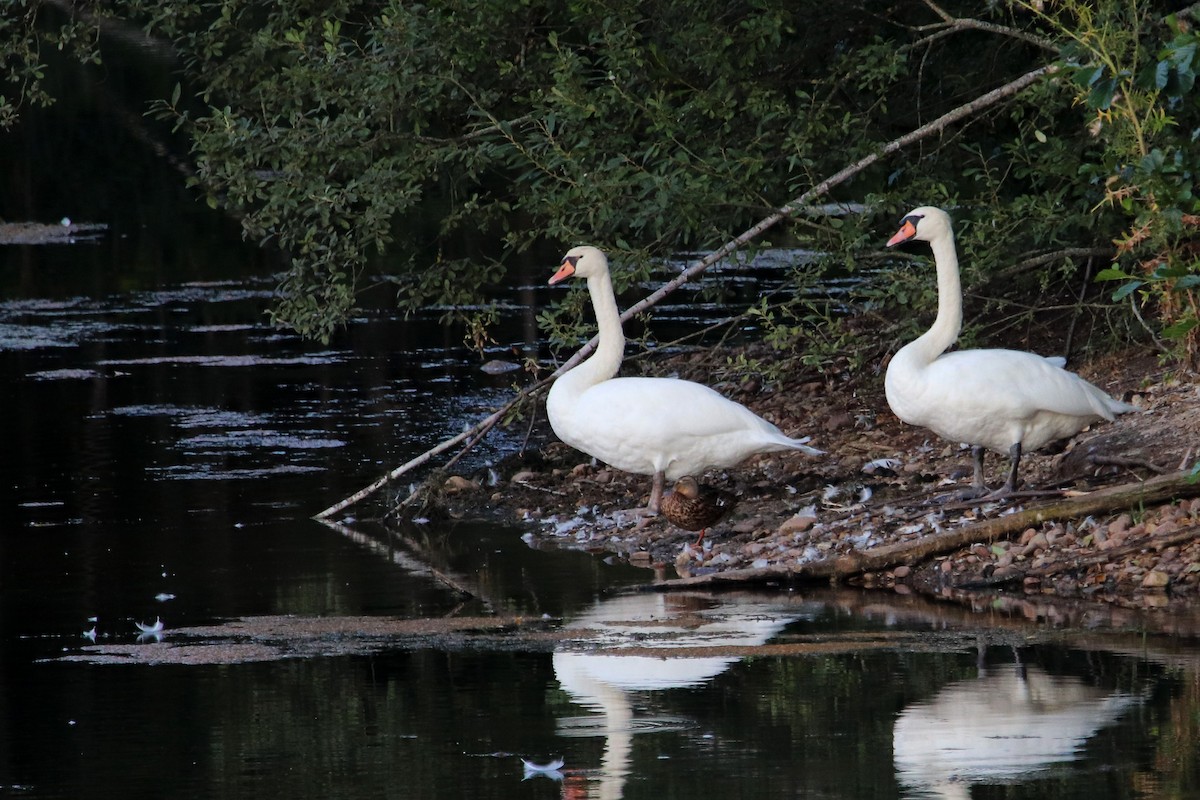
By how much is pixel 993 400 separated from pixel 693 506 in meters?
1.68

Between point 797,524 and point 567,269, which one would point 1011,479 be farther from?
point 567,269

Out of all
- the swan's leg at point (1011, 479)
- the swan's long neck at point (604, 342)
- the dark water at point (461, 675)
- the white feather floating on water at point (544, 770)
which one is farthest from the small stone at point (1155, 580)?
the swan's long neck at point (604, 342)

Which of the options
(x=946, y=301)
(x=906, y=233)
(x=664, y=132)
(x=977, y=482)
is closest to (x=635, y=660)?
(x=977, y=482)

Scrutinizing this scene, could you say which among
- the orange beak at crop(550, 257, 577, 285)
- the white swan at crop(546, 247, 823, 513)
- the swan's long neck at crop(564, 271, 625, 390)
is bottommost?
the white swan at crop(546, 247, 823, 513)

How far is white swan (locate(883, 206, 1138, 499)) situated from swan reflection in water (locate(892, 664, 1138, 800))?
2.92 m

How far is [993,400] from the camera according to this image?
10.2 m

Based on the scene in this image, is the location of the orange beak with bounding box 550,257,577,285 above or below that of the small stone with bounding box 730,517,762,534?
above

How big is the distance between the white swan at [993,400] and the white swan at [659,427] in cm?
90

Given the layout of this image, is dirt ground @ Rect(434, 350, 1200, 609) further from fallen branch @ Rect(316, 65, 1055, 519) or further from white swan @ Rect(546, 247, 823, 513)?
fallen branch @ Rect(316, 65, 1055, 519)

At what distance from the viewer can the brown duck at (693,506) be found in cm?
1056

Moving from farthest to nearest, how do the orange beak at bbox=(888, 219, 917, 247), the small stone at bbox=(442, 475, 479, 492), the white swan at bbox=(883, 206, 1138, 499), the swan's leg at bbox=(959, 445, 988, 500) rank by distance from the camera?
the small stone at bbox=(442, 475, 479, 492), the orange beak at bbox=(888, 219, 917, 247), the swan's leg at bbox=(959, 445, 988, 500), the white swan at bbox=(883, 206, 1138, 499)

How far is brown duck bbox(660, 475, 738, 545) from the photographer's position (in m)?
10.6

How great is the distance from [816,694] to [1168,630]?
69.1 inches

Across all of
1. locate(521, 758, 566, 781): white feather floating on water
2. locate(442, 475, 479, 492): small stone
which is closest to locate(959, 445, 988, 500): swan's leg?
locate(442, 475, 479, 492): small stone
